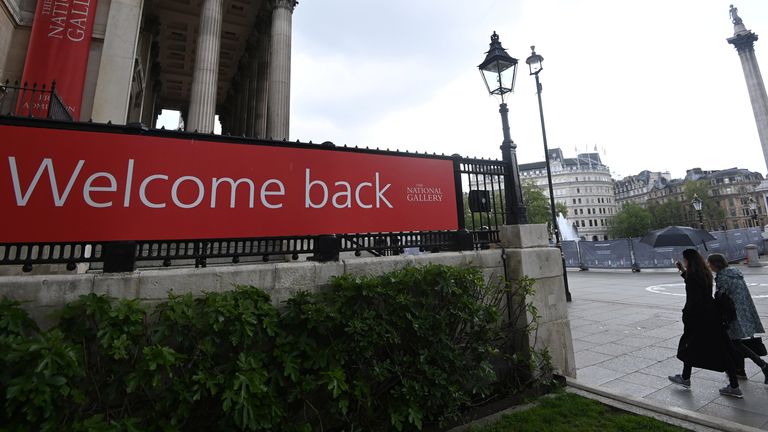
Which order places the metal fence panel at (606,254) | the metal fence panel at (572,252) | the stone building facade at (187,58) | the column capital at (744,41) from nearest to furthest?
1. the stone building facade at (187,58)
2. the metal fence panel at (606,254)
3. the metal fence panel at (572,252)
4. the column capital at (744,41)

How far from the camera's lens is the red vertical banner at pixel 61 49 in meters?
9.59

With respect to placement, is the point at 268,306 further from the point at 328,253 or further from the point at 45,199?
the point at 45,199

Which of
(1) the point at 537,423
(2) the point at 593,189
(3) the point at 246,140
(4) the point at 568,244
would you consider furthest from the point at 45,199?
(2) the point at 593,189

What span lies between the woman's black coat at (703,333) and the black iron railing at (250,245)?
2856 mm

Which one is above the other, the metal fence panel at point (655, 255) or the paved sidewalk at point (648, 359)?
the metal fence panel at point (655, 255)

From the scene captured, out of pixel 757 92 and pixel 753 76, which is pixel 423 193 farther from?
pixel 753 76

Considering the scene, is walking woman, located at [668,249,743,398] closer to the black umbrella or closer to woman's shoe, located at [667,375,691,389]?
woman's shoe, located at [667,375,691,389]

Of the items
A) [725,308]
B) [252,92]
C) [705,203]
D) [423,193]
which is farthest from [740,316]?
[705,203]

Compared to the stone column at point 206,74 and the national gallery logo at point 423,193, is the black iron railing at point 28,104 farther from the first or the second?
the national gallery logo at point 423,193

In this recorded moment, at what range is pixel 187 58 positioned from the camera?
82.6ft

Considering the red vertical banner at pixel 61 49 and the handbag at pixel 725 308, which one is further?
the red vertical banner at pixel 61 49

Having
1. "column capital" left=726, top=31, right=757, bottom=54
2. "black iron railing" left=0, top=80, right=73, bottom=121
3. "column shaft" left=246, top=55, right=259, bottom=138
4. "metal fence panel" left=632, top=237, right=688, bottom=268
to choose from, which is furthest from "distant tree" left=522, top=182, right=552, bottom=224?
"black iron railing" left=0, top=80, right=73, bottom=121

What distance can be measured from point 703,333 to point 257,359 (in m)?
6.01

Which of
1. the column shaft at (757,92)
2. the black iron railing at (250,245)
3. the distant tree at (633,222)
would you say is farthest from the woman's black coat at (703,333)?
the distant tree at (633,222)
